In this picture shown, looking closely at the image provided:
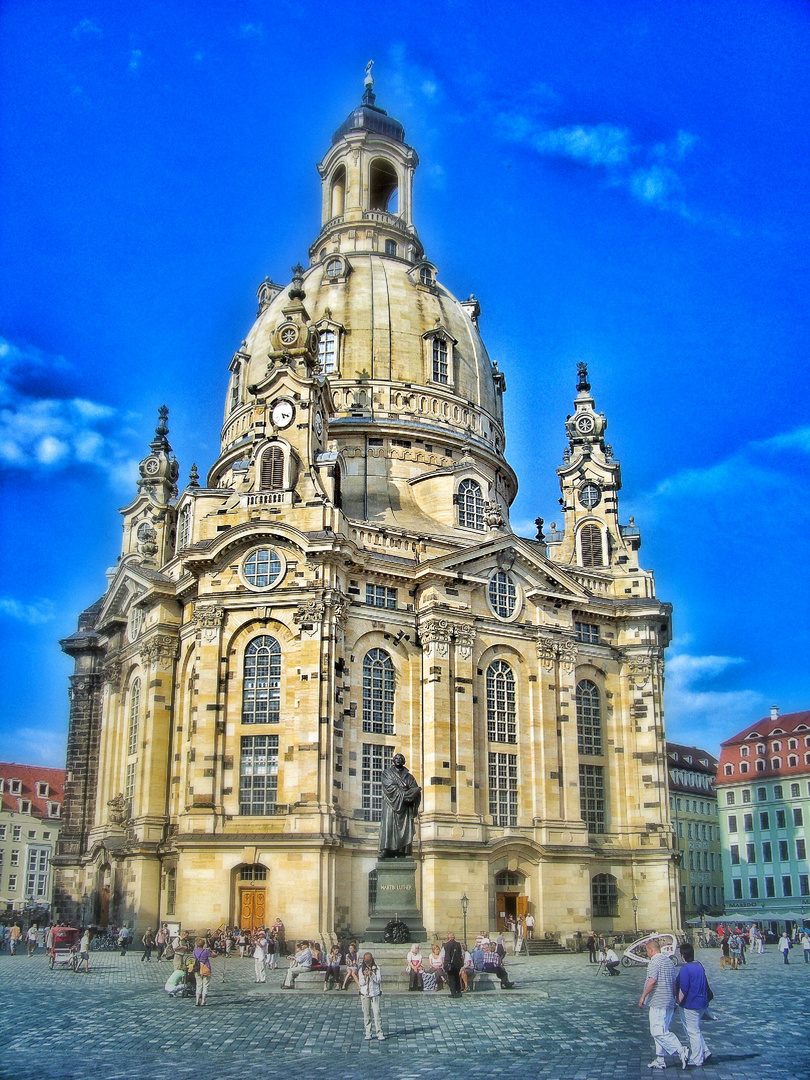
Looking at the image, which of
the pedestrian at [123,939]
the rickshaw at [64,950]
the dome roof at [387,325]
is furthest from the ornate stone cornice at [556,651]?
the rickshaw at [64,950]

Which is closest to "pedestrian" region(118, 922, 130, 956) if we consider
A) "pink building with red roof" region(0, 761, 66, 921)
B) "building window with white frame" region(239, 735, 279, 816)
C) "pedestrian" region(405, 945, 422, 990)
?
"building window with white frame" region(239, 735, 279, 816)

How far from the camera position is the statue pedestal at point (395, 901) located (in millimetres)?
34438

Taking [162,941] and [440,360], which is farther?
[440,360]

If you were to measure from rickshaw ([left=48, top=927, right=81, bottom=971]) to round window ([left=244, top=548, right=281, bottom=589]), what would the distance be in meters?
18.2

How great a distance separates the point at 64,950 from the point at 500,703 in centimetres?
2486

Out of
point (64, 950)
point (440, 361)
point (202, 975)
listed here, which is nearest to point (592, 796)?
point (64, 950)

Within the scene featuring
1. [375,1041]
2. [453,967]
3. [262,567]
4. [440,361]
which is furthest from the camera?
[440,361]

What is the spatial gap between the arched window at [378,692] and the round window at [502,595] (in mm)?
7196

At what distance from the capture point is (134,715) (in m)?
62.2

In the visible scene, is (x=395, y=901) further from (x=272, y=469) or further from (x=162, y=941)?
(x=272, y=469)

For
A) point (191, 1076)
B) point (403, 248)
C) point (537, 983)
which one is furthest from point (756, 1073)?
point (403, 248)

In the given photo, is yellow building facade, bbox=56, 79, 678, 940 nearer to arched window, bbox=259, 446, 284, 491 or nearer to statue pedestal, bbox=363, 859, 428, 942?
arched window, bbox=259, 446, 284, 491

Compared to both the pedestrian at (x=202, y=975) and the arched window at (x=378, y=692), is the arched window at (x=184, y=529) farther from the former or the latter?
the pedestrian at (x=202, y=975)

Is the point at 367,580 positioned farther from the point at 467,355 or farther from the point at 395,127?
the point at 395,127
